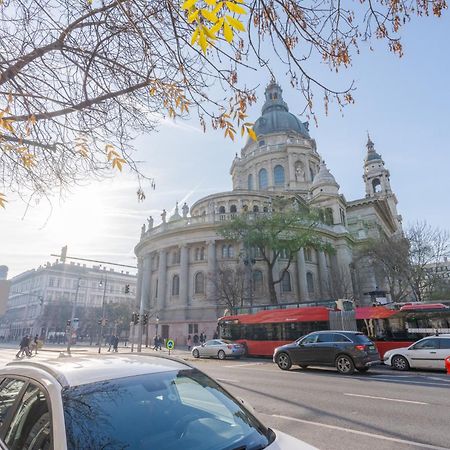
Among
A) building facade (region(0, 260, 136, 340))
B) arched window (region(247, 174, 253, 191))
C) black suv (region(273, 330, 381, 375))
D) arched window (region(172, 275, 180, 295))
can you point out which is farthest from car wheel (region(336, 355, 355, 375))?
building facade (region(0, 260, 136, 340))

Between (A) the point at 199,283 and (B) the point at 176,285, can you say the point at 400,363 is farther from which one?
(B) the point at 176,285

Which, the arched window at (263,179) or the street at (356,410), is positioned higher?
the arched window at (263,179)

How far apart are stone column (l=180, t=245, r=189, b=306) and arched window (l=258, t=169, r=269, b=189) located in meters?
25.9

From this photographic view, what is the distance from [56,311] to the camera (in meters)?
74.5

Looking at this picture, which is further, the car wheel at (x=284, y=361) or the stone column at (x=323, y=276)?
the stone column at (x=323, y=276)

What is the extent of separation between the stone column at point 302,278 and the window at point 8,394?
129ft

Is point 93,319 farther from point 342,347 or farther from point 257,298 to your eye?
point 342,347

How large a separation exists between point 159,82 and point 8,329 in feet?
407

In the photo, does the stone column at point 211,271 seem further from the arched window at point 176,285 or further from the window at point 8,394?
the window at point 8,394

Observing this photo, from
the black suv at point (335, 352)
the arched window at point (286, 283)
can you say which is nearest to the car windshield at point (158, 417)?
the black suv at point (335, 352)

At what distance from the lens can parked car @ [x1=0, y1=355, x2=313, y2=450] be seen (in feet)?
6.77

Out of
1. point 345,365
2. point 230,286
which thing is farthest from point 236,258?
point 345,365

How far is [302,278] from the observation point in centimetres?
4131

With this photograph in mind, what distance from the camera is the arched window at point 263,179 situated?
63.2 metres
